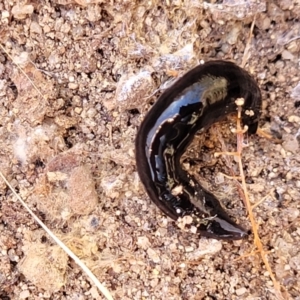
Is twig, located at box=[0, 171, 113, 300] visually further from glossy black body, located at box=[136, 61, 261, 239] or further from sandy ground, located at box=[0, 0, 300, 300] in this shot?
glossy black body, located at box=[136, 61, 261, 239]

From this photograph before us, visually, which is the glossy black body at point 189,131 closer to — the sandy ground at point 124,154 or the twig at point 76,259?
the sandy ground at point 124,154

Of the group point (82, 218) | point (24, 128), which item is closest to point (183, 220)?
point (82, 218)

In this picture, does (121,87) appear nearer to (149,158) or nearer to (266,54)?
(149,158)

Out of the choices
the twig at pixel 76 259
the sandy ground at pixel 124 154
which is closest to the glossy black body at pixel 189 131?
the sandy ground at pixel 124 154

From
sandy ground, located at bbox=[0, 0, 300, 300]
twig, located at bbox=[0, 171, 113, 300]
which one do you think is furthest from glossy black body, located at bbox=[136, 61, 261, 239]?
twig, located at bbox=[0, 171, 113, 300]

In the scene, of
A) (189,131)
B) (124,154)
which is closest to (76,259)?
(124,154)

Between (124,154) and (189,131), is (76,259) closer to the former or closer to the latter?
(124,154)
